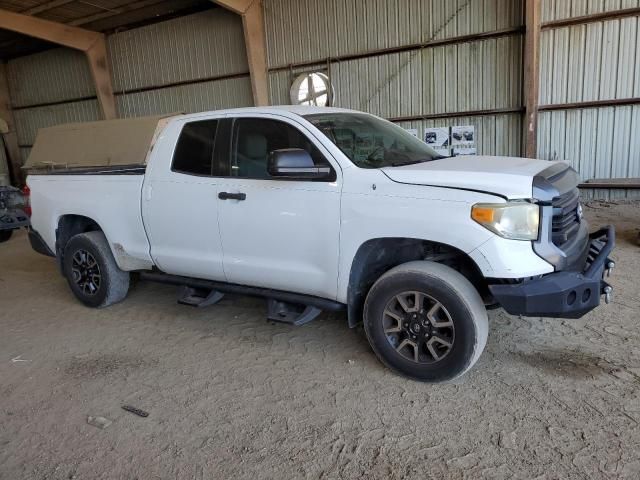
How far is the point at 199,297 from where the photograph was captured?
457cm

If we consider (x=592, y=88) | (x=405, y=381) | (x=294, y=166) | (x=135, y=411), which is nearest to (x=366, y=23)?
(x=592, y=88)

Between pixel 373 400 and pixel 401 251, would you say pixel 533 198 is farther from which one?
pixel 373 400

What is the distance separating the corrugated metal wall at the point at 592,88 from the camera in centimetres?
966

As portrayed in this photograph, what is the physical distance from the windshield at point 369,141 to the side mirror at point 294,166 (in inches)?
10.3

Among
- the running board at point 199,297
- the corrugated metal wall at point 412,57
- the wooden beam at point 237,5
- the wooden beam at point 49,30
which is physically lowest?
the running board at point 199,297

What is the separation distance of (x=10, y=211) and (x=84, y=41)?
9606 mm

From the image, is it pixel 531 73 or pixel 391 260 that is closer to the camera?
pixel 391 260

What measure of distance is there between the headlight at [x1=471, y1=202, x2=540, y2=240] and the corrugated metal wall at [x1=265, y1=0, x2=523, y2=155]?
8.77 meters

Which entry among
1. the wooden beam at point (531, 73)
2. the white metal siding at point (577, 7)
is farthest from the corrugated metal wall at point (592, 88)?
the wooden beam at point (531, 73)

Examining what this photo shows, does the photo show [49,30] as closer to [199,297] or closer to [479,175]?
[199,297]

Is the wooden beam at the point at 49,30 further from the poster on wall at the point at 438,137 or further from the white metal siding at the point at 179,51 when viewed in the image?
the poster on wall at the point at 438,137

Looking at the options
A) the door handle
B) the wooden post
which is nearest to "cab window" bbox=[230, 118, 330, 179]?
the door handle

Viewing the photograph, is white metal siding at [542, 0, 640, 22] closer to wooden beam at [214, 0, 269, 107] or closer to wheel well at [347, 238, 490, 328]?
wooden beam at [214, 0, 269, 107]

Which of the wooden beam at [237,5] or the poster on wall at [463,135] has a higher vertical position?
the wooden beam at [237,5]
